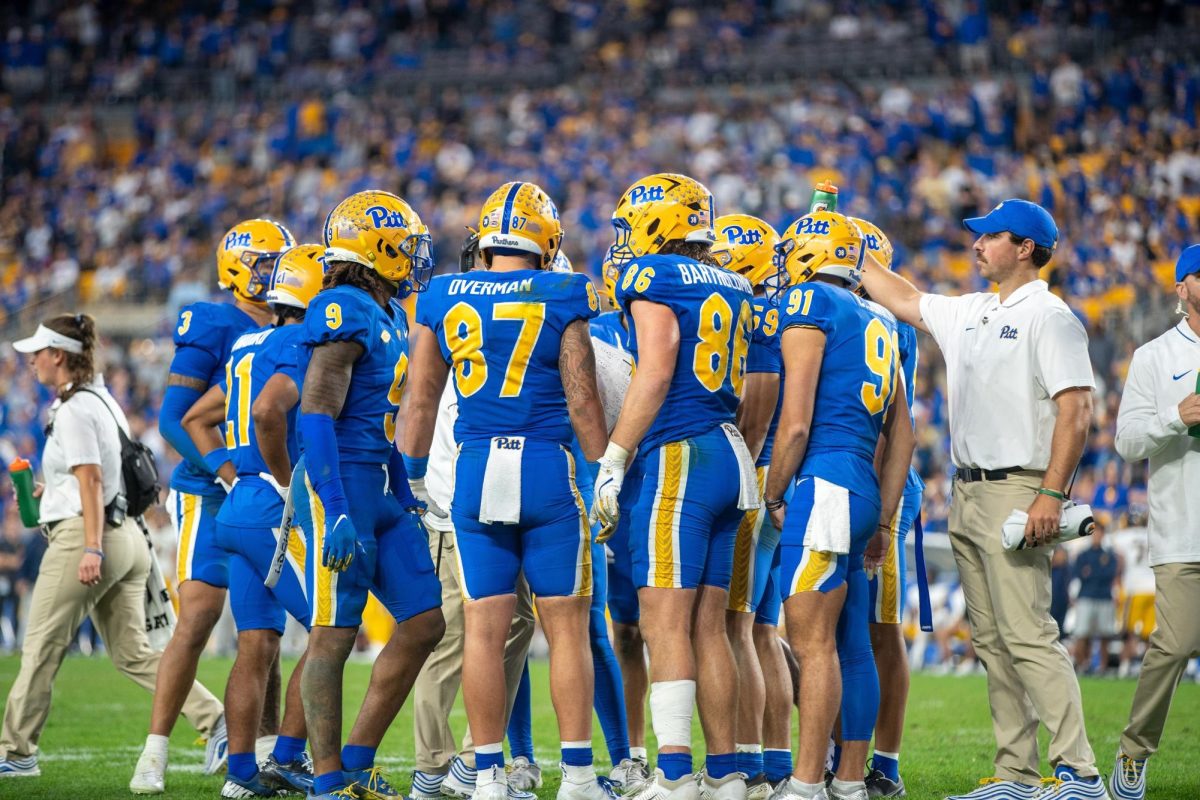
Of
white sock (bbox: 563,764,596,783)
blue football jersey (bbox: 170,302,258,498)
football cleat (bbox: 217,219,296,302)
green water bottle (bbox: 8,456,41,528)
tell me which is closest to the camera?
white sock (bbox: 563,764,596,783)

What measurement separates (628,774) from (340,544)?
1768mm

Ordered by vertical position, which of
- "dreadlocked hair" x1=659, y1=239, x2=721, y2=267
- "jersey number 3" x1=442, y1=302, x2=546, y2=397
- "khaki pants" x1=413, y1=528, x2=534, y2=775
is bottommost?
"khaki pants" x1=413, y1=528, x2=534, y2=775

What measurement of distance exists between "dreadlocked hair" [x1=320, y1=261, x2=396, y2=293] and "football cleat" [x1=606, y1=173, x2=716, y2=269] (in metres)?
1.05

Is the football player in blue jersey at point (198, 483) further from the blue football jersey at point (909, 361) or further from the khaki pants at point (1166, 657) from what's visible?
the khaki pants at point (1166, 657)

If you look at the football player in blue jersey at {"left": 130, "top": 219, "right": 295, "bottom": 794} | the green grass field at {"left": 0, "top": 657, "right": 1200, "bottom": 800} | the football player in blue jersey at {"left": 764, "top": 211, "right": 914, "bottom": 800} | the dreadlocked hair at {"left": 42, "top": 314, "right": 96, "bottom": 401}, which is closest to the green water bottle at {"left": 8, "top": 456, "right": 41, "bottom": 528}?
the dreadlocked hair at {"left": 42, "top": 314, "right": 96, "bottom": 401}

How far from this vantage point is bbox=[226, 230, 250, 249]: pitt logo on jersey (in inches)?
274

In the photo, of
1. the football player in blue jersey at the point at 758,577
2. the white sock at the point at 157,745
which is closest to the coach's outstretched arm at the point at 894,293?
the football player in blue jersey at the point at 758,577

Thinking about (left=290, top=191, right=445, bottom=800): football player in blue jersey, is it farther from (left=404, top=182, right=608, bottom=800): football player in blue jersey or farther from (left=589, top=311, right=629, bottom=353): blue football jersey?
(left=589, top=311, right=629, bottom=353): blue football jersey

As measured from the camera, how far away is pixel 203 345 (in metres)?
6.80

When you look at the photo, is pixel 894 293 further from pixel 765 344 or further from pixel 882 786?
pixel 882 786

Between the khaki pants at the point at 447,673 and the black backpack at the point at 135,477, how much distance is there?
1.80m

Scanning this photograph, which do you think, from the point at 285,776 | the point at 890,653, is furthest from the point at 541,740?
the point at 890,653

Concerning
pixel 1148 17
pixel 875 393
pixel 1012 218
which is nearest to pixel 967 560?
pixel 875 393

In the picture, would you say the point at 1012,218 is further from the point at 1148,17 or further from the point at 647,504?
the point at 1148,17
